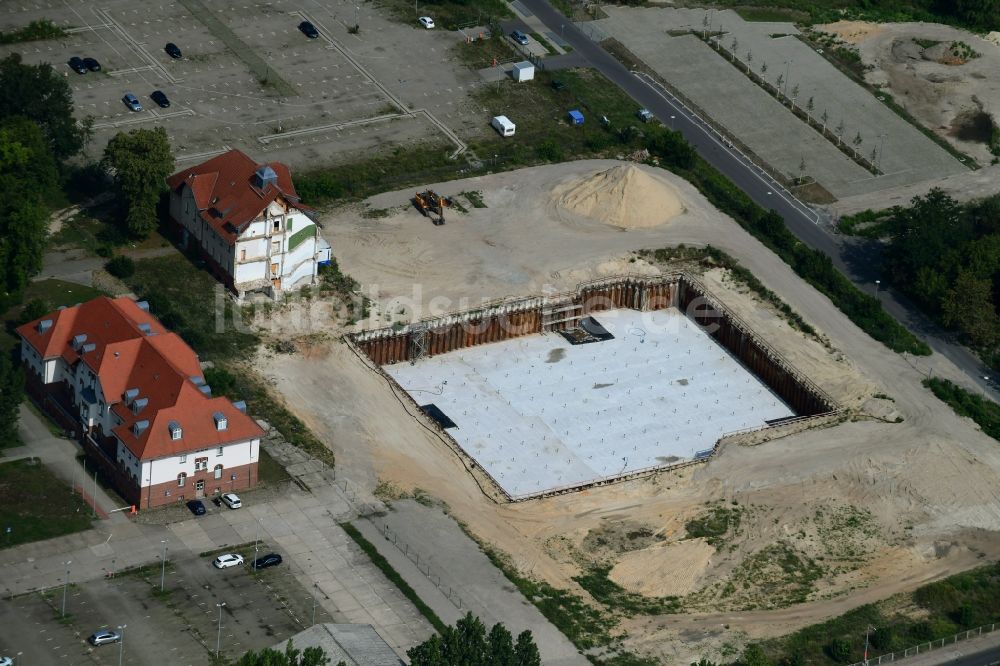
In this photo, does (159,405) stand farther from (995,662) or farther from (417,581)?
(995,662)

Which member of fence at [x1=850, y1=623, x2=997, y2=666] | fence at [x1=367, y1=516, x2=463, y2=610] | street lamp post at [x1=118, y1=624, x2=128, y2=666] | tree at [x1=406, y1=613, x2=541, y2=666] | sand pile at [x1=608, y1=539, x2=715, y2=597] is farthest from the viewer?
sand pile at [x1=608, y1=539, x2=715, y2=597]

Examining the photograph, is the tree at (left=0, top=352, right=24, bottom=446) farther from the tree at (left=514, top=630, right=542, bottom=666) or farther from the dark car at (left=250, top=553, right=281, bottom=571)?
the tree at (left=514, top=630, right=542, bottom=666)

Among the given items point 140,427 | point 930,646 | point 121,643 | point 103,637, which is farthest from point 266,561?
point 930,646

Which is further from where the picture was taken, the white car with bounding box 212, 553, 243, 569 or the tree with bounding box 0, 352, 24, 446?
the tree with bounding box 0, 352, 24, 446

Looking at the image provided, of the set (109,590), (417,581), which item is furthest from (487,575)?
(109,590)

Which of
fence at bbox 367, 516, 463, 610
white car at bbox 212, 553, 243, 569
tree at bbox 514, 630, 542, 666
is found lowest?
fence at bbox 367, 516, 463, 610

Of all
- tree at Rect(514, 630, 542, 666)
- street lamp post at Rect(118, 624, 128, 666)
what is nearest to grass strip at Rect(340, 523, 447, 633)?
tree at Rect(514, 630, 542, 666)

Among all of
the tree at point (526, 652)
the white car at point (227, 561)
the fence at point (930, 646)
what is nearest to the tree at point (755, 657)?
the fence at point (930, 646)

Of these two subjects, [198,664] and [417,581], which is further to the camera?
[417,581]
